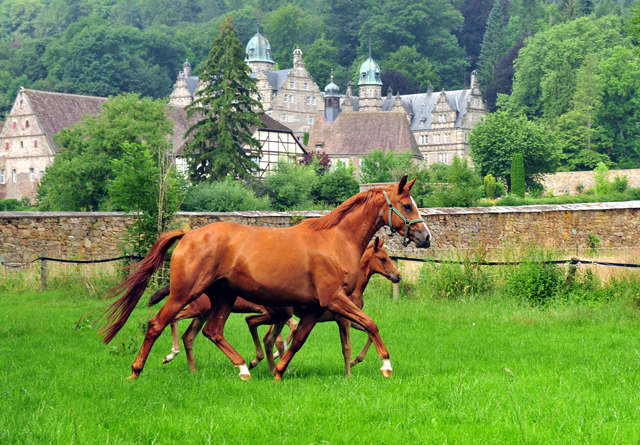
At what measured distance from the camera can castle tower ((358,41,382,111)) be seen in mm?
124938

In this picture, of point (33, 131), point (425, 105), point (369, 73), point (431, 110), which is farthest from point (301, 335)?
point (369, 73)

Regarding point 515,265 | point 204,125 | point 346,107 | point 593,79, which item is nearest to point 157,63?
point 346,107

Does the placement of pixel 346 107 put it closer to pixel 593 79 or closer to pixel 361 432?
pixel 593 79

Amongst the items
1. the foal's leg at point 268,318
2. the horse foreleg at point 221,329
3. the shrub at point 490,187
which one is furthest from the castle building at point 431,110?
the horse foreleg at point 221,329

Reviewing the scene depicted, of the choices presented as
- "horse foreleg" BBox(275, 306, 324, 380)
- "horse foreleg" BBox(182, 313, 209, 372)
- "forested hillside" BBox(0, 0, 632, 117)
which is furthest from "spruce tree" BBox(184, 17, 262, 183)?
"forested hillside" BBox(0, 0, 632, 117)

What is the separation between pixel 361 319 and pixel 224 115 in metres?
38.9

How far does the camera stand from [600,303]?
13.8 metres

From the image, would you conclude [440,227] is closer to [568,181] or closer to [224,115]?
[224,115]

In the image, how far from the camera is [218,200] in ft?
122

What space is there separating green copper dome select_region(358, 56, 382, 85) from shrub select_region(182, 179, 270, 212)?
91.0 m

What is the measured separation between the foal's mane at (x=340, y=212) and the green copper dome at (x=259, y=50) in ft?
426

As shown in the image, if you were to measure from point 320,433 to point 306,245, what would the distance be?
2.81 metres

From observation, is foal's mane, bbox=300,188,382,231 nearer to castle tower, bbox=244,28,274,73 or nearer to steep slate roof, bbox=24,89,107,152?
steep slate roof, bbox=24,89,107,152

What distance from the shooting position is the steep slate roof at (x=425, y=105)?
11944 cm
